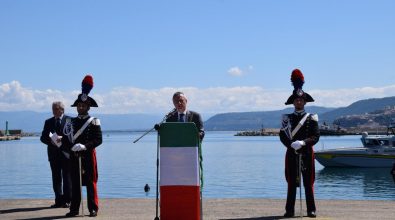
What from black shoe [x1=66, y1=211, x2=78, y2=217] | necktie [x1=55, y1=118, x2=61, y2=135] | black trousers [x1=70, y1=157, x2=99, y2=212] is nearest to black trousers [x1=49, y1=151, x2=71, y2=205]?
necktie [x1=55, y1=118, x2=61, y2=135]

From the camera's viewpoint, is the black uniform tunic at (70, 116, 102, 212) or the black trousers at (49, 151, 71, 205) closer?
the black uniform tunic at (70, 116, 102, 212)

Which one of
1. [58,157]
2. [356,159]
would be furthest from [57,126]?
[356,159]

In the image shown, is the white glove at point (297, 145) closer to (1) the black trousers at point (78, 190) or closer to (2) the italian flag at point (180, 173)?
(2) the italian flag at point (180, 173)

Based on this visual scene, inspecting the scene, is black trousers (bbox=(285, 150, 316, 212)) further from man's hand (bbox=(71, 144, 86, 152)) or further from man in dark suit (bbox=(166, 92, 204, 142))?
man's hand (bbox=(71, 144, 86, 152))

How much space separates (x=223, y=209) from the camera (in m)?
13.1

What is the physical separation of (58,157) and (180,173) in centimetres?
430

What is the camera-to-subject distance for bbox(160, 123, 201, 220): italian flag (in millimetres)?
10062

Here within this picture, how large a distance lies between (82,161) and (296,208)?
4326mm

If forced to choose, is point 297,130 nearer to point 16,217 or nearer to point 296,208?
point 296,208

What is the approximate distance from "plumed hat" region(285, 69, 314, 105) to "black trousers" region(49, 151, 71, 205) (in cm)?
466

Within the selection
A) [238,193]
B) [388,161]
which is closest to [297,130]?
[238,193]

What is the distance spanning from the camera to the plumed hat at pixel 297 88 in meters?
11.8

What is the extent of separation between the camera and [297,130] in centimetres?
1187

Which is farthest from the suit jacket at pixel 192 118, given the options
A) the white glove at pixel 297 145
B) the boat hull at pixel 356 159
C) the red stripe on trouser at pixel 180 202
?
the boat hull at pixel 356 159
